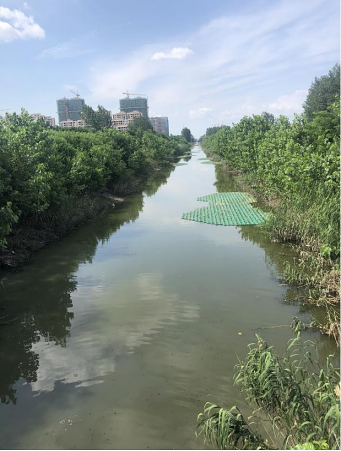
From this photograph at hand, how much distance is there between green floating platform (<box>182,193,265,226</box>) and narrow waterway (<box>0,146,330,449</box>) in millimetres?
3157

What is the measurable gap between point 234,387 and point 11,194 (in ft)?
33.3

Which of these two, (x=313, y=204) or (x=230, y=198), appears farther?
(x=230, y=198)

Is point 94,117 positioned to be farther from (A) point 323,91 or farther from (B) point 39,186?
(B) point 39,186

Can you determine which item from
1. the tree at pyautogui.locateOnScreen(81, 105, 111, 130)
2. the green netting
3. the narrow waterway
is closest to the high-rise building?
the tree at pyautogui.locateOnScreen(81, 105, 111, 130)

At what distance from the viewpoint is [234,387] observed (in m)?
6.12

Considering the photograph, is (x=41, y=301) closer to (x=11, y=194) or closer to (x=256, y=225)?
(x=11, y=194)

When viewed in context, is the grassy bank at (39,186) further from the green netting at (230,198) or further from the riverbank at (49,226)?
the green netting at (230,198)

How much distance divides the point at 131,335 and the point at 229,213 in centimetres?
1354

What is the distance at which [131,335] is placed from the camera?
793 cm

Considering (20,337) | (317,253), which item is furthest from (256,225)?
(20,337)

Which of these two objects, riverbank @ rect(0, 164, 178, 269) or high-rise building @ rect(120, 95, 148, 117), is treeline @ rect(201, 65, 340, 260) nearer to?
riverbank @ rect(0, 164, 178, 269)

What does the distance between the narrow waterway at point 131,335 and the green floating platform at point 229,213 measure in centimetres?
316

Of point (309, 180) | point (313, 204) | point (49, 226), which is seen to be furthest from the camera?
point (49, 226)

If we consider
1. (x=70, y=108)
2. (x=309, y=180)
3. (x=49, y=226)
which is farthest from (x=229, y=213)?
(x=70, y=108)
